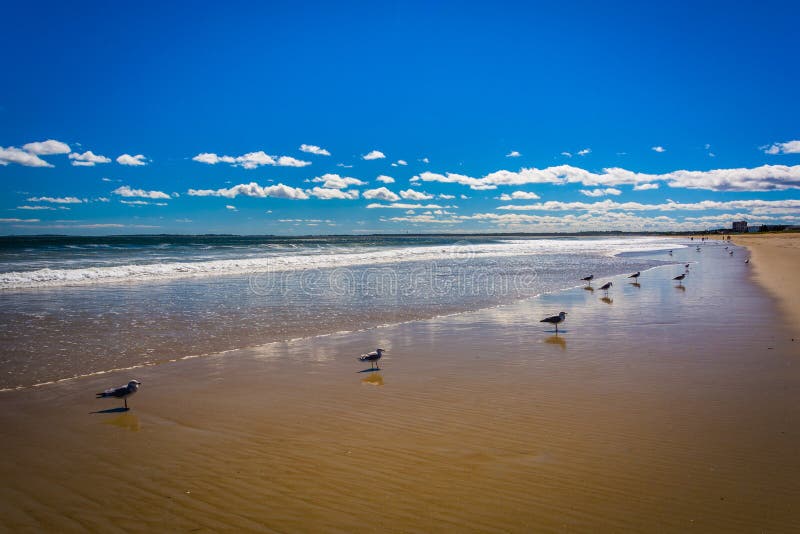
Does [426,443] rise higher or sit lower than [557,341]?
lower

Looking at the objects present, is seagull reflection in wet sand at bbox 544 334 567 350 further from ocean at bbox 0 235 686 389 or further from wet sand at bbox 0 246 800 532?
ocean at bbox 0 235 686 389

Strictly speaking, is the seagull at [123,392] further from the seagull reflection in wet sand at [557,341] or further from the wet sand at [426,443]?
the seagull reflection in wet sand at [557,341]

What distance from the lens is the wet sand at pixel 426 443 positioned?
416cm

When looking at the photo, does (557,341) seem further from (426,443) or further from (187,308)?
(187,308)

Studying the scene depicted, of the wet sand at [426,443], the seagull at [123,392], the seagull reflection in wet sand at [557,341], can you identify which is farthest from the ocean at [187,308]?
the seagull reflection in wet sand at [557,341]

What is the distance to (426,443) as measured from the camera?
545cm

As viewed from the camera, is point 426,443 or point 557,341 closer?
point 426,443

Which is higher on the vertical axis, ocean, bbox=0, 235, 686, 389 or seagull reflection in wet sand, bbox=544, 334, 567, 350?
ocean, bbox=0, 235, 686, 389

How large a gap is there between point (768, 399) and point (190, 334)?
11.0m

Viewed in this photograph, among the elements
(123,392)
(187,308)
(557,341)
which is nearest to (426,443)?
(123,392)

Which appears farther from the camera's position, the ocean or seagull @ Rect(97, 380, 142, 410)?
the ocean

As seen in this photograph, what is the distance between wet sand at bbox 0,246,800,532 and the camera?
13.6ft

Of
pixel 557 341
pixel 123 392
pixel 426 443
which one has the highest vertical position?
pixel 123 392

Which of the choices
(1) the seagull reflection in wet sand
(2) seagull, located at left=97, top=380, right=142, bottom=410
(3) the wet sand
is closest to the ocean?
(3) the wet sand
